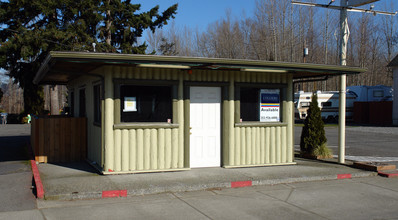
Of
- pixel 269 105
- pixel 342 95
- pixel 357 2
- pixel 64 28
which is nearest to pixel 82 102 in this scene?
pixel 269 105

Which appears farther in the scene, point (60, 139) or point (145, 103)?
point (60, 139)

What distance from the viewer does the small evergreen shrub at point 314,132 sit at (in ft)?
38.3

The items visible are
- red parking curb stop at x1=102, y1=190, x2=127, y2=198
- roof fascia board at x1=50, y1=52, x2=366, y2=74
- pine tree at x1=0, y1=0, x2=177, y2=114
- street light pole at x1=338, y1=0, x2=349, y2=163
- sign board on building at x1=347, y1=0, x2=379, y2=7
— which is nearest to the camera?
red parking curb stop at x1=102, y1=190, x2=127, y2=198

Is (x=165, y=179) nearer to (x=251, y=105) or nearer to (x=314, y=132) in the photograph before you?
(x=251, y=105)

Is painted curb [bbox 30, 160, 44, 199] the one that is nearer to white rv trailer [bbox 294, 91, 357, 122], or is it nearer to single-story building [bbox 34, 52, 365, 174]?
single-story building [bbox 34, 52, 365, 174]

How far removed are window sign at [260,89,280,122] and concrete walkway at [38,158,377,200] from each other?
4.49ft

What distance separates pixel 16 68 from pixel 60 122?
1984cm

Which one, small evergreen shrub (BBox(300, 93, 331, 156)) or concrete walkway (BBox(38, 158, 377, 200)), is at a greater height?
small evergreen shrub (BBox(300, 93, 331, 156))

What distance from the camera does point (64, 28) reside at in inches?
1037

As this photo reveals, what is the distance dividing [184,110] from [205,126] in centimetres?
78

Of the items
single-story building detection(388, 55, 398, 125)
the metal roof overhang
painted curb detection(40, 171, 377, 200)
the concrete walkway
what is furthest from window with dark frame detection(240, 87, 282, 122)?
single-story building detection(388, 55, 398, 125)

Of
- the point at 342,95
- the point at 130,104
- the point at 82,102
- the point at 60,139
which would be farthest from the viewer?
the point at 82,102

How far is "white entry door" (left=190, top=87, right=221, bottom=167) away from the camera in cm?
960

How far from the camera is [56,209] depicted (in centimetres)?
623
